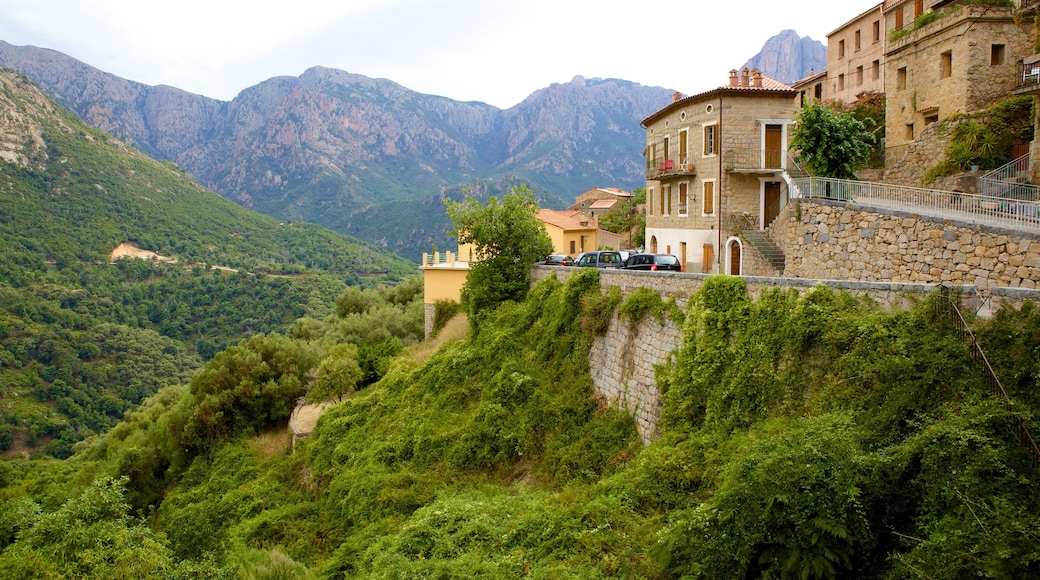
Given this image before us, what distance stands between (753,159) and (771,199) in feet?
5.80

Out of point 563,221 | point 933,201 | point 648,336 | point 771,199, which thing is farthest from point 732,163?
point 563,221

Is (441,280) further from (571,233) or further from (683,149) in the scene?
(683,149)

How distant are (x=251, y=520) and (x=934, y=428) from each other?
1958 centimetres

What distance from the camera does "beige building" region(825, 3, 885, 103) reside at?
37125 mm

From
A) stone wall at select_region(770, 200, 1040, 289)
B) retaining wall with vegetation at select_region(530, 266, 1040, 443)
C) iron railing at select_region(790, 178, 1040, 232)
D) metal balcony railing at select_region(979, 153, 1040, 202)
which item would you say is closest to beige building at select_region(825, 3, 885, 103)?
metal balcony railing at select_region(979, 153, 1040, 202)

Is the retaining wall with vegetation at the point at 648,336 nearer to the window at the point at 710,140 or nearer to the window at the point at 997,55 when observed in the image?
the window at the point at 710,140

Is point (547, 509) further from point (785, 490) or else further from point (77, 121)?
point (77, 121)

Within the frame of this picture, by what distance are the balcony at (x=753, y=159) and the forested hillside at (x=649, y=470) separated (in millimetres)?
8947

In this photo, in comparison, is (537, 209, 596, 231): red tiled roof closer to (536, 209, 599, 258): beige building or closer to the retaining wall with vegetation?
(536, 209, 599, 258): beige building

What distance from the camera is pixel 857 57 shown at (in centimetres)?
3919

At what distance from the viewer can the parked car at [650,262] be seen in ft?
75.6

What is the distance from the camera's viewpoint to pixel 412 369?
26062 mm

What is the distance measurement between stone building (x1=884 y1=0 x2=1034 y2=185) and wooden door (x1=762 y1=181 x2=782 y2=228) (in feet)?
13.9

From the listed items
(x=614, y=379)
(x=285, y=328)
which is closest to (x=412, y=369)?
(x=614, y=379)
